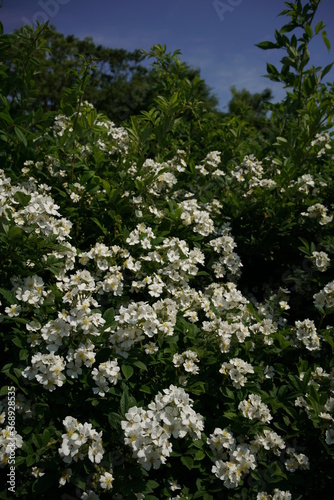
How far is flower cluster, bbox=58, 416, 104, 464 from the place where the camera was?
5.37ft

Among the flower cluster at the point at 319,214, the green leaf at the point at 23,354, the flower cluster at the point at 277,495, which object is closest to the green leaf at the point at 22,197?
the green leaf at the point at 23,354

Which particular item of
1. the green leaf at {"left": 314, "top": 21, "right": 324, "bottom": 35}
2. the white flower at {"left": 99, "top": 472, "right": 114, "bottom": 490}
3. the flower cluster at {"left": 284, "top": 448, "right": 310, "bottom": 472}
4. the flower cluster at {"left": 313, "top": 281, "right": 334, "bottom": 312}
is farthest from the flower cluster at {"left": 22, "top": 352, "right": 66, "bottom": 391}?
the green leaf at {"left": 314, "top": 21, "right": 324, "bottom": 35}

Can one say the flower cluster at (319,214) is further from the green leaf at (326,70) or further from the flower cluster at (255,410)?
the flower cluster at (255,410)

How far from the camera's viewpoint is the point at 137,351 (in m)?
1.97

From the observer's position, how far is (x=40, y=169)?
284 centimetres

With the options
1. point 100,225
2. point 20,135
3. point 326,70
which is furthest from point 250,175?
point 20,135

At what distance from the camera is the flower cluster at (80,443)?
164 centimetres

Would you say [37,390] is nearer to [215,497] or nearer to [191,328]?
[191,328]

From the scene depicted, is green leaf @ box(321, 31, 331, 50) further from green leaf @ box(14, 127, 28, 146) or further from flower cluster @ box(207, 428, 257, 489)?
flower cluster @ box(207, 428, 257, 489)

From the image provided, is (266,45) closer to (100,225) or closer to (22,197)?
(100,225)

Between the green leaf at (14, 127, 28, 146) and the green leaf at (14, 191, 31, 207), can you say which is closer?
the green leaf at (14, 191, 31, 207)

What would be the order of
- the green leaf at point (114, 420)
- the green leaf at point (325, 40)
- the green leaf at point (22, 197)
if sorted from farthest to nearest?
the green leaf at point (325, 40), the green leaf at point (22, 197), the green leaf at point (114, 420)

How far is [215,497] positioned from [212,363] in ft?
1.96

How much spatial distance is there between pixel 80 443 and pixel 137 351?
483mm
